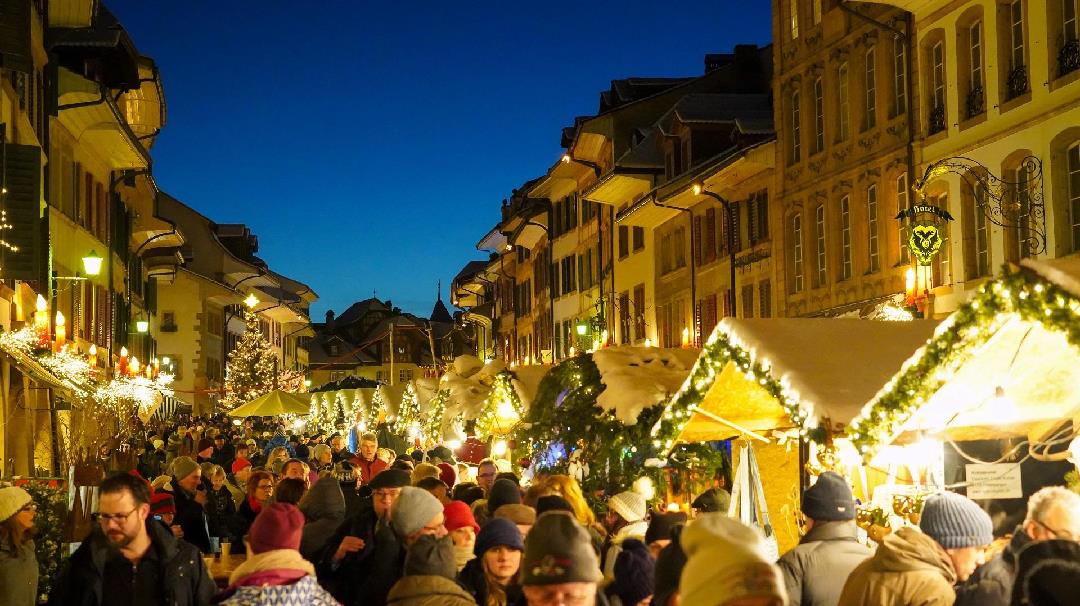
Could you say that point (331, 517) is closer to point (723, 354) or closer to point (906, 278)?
point (723, 354)

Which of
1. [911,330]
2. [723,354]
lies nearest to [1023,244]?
[911,330]

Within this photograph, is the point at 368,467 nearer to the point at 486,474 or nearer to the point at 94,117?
the point at 486,474

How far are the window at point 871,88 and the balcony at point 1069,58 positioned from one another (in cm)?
620

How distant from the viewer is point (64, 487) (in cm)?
1387

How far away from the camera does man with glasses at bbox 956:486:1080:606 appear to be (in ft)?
21.2

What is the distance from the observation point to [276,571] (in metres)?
6.46

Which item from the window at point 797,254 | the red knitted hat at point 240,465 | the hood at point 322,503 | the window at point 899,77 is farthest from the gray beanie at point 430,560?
the window at point 797,254

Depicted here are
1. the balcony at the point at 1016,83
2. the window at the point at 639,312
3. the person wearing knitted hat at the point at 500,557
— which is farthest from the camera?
the window at the point at 639,312

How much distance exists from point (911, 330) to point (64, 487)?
7.84 meters

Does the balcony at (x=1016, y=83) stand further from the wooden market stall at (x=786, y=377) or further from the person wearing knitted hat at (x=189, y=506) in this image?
the person wearing knitted hat at (x=189, y=506)

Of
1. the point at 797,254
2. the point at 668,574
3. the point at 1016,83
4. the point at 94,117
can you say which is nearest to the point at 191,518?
the point at 668,574

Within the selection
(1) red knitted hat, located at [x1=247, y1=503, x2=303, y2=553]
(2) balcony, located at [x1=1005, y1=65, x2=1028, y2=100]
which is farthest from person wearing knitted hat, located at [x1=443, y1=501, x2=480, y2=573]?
(2) balcony, located at [x1=1005, y1=65, x2=1028, y2=100]

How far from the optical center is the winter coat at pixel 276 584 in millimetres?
6336

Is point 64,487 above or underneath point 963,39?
underneath
